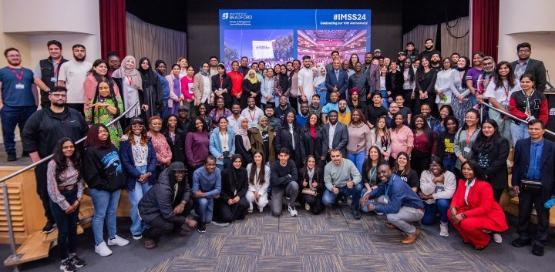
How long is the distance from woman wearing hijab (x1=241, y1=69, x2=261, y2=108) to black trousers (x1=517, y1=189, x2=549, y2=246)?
4529 mm

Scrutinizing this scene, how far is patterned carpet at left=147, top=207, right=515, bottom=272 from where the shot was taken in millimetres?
4199

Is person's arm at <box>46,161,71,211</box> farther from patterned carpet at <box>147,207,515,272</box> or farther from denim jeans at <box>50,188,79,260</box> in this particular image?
patterned carpet at <box>147,207,515,272</box>

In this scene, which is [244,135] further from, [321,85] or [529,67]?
[529,67]

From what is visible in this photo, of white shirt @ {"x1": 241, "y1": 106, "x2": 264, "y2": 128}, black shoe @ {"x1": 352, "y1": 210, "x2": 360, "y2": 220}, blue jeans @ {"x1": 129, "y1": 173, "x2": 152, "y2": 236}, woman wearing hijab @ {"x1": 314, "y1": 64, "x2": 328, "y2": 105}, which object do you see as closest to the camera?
blue jeans @ {"x1": 129, "y1": 173, "x2": 152, "y2": 236}

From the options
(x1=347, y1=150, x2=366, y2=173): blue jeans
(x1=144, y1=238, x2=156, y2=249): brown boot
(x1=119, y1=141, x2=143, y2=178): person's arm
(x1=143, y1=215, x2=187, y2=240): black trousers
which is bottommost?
(x1=144, y1=238, x2=156, y2=249): brown boot

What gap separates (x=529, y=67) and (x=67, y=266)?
5911 mm

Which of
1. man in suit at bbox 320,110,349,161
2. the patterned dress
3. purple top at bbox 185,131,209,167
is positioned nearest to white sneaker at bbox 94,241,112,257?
the patterned dress

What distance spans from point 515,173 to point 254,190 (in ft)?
10.7

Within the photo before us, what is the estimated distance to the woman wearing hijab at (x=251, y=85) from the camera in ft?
24.9

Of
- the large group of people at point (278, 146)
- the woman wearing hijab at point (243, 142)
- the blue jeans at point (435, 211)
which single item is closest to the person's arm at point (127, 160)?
the large group of people at point (278, 146)

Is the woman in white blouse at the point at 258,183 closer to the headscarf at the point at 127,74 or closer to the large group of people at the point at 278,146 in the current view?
the large group of people at the point at 278,146

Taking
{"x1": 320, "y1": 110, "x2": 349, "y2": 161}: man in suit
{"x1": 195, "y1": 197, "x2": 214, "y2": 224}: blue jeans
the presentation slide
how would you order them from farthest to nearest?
the presentation slide
{"x1": 320, "y1": 110, "x2": 349, "y2": 161}: man in suit
{"x1": 195, "y1": 197, "x2": 214, "y2": 224}: blue jeans

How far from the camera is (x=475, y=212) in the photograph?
182 inches

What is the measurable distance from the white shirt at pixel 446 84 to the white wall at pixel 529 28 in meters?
1.68
